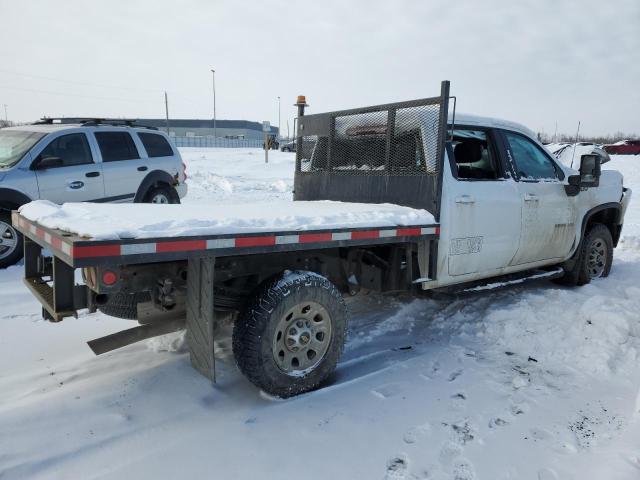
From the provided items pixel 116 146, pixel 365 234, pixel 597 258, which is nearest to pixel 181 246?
pixel 365 234

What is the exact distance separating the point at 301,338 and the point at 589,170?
143 inches

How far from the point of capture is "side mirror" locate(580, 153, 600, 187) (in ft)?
16.6

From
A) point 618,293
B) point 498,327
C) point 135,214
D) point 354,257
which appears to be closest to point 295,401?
point 354,257

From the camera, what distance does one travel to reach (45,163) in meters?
6.87

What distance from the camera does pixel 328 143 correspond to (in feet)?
17.0

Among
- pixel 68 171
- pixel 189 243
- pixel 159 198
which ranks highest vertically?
pixel 68 171

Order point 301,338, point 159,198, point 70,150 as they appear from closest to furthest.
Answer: point 301,338 → point 70,150 → point 159,198

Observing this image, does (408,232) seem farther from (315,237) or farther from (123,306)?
(123,306)

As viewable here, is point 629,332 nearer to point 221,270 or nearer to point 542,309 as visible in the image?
point 542,309

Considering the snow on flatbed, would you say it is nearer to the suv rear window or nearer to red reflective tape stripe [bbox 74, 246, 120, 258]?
red reflective tape stripe [bbox 74, 246, 120, 258]

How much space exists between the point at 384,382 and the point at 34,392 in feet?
7.74

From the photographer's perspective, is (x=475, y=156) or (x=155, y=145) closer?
(x=475, y=156)

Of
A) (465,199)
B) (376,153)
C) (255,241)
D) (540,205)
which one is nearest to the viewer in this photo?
(255,241)

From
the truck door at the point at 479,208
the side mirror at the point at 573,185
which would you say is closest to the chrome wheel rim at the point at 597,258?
the side mirror at the point at 573,185
